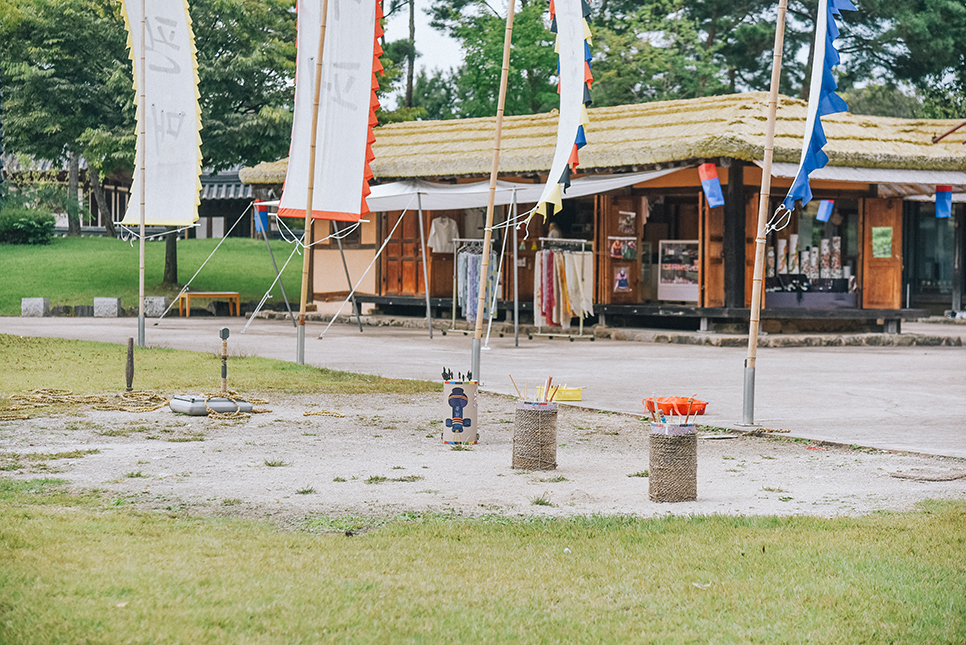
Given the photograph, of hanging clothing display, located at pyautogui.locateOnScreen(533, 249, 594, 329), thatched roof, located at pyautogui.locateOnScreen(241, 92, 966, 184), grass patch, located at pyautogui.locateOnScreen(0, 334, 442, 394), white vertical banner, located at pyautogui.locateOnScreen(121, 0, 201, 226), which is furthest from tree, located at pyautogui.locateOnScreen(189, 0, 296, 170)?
grass patch, located at pyautogui.locateOnScreen(0, 334, 442, 394)

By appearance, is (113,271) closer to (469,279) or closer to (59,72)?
(59,72)

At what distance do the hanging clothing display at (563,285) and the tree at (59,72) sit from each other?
14.1 meters

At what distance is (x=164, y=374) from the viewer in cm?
1335

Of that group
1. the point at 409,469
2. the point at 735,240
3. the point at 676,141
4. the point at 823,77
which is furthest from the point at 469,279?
the point at 409,469

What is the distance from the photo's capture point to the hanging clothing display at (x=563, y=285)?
2066cm

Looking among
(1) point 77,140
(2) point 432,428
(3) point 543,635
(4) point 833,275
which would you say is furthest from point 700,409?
(1) point 77,140

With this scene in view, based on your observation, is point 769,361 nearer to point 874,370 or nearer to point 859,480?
point 874,370

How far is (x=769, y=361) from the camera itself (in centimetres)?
1684

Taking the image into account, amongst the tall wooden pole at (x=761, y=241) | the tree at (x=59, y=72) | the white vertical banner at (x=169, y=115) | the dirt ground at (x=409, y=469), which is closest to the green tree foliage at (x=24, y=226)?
the tree at (x=59, y=72)

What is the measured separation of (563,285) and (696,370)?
19.1 ft

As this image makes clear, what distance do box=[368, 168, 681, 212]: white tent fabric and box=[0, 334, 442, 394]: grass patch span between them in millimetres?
6590

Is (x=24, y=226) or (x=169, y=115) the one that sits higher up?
(x=169, y=115)

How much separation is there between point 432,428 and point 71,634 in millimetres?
6095

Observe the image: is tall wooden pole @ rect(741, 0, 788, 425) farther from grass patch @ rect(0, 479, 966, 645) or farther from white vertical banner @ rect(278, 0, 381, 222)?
white vertical banner @ rect(278, 0, 381, 222)
